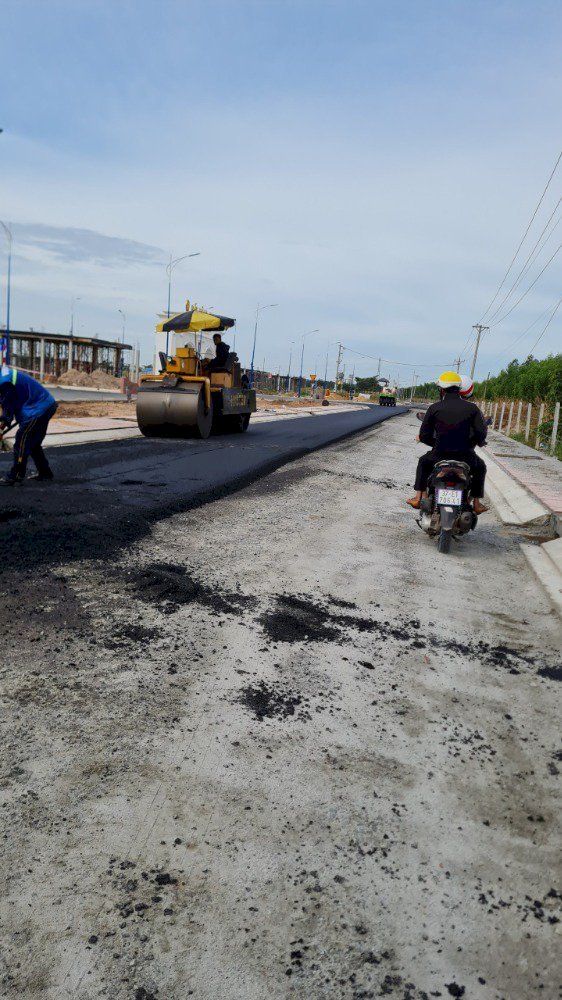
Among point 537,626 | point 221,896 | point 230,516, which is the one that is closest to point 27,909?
point 221,896

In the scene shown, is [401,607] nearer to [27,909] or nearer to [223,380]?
[27,909]

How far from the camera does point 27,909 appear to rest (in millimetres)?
1943

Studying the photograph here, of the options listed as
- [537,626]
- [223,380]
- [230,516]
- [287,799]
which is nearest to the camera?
[287,799]

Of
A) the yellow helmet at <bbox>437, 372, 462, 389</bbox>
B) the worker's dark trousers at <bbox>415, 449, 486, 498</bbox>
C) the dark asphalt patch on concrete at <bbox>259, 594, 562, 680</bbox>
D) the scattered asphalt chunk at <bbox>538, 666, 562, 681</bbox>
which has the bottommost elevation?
the scattered asphalt chunk at <bbox>538, 666, 562, 681</bbox>

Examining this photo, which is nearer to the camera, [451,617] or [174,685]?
[174,685]

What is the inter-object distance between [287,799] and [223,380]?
15.4m

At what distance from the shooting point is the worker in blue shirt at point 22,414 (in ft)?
27.6

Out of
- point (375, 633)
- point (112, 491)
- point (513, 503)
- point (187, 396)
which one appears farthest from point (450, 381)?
point (187, 396)

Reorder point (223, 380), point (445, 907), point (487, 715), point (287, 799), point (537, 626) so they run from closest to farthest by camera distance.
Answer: point (445, 907) → point (287, 799) → point (487, 715) → point (537, 626) → point (223, 380)

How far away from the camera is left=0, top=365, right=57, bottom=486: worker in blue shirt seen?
27.6ft

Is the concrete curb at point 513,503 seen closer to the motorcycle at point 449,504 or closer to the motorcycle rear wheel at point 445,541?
the motorcycle at point 449,504

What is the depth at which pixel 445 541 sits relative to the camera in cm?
666

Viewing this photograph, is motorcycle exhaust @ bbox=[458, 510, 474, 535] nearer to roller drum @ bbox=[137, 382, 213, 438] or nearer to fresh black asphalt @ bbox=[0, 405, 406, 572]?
fresh black asphalt @ bbox=[0, 405, 406, 572]

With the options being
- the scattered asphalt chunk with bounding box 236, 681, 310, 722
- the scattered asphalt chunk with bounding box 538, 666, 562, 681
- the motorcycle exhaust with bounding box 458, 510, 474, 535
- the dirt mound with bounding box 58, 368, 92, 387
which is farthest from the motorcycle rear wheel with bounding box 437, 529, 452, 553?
the dirt mound with bounding box 58, 368, 92, 387
